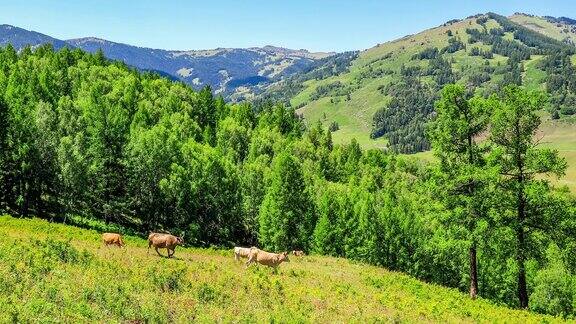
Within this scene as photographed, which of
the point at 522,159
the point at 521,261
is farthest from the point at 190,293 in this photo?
the point at 522,159

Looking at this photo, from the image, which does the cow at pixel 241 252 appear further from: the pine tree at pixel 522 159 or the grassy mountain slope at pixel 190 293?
the pine tree at pixel 522 159

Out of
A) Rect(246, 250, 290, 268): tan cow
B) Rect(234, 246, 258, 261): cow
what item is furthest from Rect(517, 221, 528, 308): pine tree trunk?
Rect(234, 246, 258, 261): cow

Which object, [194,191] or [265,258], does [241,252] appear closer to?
[265,258]

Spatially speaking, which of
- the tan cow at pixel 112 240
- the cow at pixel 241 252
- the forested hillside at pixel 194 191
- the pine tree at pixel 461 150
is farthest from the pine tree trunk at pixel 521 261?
the tan cow at pixel 112 240

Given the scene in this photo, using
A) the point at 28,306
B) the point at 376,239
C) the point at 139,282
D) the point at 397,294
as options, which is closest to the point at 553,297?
the point at 376,239

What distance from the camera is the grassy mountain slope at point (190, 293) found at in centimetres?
1986

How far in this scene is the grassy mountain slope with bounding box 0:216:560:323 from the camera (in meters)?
19.9

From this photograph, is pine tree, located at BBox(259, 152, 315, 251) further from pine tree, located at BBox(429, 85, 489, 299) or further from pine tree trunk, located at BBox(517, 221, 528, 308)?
pine tree trunk, located at BBox(517, 221, 528, 308)

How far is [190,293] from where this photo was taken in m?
23.7

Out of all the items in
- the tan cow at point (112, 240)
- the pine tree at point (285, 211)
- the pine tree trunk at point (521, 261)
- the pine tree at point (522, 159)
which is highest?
the pine tree at point (522, 159)

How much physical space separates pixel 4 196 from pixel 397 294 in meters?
61.5

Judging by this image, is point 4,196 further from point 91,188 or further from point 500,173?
point 500,173

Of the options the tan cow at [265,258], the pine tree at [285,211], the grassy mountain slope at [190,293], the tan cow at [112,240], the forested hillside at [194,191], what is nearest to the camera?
the grassy mountain slope at [190,293]

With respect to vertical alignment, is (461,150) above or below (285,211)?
above
